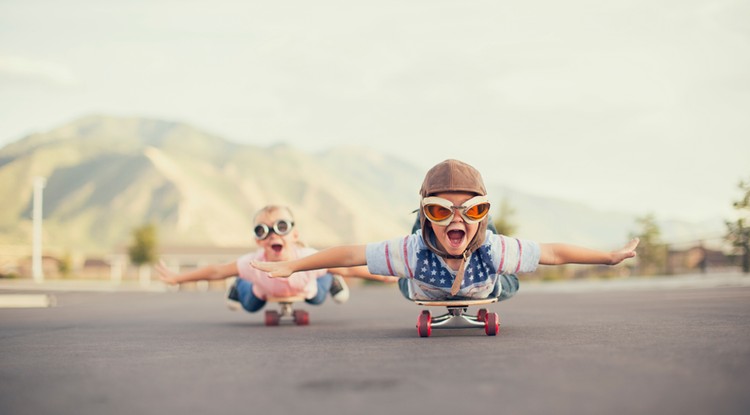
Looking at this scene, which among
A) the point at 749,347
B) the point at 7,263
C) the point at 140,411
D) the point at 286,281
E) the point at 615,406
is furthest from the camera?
the point at 7,263

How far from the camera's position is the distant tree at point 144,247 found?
75375mm

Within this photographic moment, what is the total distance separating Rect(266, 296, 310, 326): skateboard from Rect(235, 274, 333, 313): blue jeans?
20 cm

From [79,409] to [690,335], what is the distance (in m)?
4.59

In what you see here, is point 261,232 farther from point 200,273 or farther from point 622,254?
point 622,254

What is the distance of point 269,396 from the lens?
3988mm

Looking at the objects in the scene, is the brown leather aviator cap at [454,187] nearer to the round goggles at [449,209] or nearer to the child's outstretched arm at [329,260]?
the round goggles at [449,209]

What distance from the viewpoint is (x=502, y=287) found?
7.91 metres

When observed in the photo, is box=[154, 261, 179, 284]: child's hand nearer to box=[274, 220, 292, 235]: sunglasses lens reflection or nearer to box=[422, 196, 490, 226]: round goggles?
box=[274, 220, 292, 235]: sunglasses lens reflection

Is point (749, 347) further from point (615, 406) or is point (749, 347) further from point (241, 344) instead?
point (241, 344)

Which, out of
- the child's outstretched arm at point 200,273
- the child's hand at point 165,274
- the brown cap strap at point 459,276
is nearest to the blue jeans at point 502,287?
the brown cap strap at point 459,276

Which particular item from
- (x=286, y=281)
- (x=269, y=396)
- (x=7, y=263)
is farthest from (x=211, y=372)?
(x=7, y=263)

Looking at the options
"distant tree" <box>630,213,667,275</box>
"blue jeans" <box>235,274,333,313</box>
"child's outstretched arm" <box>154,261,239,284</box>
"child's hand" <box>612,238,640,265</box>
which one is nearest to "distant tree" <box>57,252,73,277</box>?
"distant tree" <box>630,213,667,275</box>

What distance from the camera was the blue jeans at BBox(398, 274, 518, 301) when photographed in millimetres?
7660

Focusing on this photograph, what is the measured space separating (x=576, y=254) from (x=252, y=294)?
4.92 m
